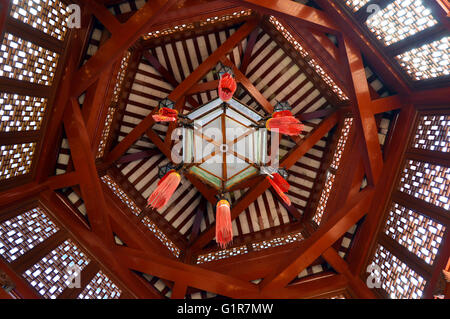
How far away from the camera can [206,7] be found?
493 centimetres

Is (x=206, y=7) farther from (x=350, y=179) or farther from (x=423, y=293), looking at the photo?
(x=423, y=293)

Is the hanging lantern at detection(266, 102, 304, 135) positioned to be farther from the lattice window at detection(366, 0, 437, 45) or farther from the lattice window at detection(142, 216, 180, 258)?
the lattice window at detection(142, 216, 180, 258)

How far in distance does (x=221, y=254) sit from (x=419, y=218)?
4219mm

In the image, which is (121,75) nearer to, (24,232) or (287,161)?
(24,232)

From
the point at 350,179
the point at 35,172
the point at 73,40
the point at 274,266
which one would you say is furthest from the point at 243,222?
the point at 73,40

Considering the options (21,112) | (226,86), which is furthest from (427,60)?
(21,112)

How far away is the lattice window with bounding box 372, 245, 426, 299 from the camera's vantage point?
3.81 meters

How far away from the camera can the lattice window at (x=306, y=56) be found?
5.97m

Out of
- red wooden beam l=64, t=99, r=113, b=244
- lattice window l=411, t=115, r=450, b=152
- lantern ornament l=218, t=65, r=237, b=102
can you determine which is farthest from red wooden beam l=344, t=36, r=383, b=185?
red wooden beam l=64, t=99, r=113, b=244

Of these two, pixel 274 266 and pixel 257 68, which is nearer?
pixel 274 266

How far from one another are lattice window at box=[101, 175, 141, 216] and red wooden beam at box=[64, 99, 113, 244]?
58.5 inches

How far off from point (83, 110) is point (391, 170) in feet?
19.0
